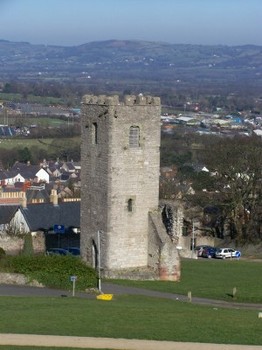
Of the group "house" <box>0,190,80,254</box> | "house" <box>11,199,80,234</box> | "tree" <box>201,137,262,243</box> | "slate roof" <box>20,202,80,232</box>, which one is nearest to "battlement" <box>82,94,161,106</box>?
"house" <box>0,190,80,254</box>

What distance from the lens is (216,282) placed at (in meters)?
33.5

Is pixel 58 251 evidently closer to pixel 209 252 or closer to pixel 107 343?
pixel 209 252

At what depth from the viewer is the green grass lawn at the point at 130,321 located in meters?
19.5

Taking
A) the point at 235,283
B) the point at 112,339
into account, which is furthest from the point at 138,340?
the point at 235,283

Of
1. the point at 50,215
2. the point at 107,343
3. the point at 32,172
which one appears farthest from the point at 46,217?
the point at 32,172

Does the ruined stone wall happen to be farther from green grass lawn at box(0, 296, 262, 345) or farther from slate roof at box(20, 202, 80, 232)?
slate roof at box(20, 202, 80, 232)

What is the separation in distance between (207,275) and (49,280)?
22.4 feet

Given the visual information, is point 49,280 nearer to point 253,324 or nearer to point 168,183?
point 253,324

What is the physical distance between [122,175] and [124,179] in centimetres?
17

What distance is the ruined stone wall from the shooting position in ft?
114

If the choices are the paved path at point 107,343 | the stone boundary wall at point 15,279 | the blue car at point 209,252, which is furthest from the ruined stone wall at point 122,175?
the paved path at point 107,343

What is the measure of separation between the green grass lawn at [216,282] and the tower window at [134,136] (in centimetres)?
496

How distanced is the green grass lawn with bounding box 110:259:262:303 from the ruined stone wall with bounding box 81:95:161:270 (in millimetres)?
1896

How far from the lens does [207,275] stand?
35.3 m
